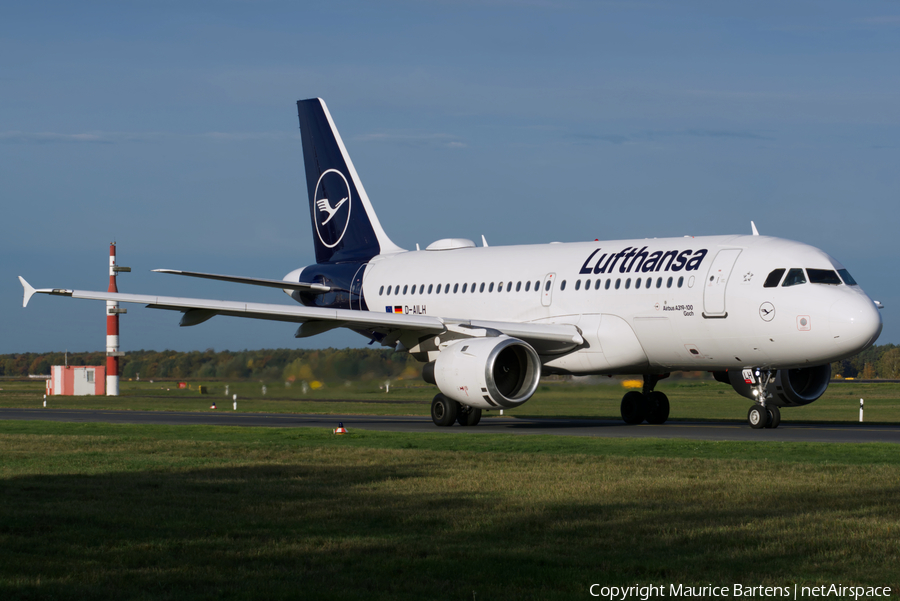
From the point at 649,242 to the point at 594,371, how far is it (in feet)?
10.8

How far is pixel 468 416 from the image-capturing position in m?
24.7

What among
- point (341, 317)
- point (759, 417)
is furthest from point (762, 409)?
point (341, 317)

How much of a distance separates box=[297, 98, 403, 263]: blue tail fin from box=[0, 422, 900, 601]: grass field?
54.3ft

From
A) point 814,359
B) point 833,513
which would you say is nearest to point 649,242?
point 814,359

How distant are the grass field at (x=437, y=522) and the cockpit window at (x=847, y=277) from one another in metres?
5.95

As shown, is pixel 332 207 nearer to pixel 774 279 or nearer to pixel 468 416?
pixel 468 416

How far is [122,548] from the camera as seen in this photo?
324 inches

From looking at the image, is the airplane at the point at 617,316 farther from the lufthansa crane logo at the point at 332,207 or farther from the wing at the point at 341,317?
the lufthansa crane logo at the point at 332,207

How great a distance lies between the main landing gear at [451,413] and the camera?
24.5 m

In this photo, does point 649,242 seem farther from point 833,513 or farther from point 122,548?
point 122,548

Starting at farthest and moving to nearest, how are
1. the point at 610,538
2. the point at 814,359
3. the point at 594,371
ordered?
the point at 594,371 < the point at 814,359 < the point at 610,538

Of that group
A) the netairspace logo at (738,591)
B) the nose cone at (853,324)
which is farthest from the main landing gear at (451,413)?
the netairspace logo at (738,591)

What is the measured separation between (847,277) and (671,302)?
3578 millimetres

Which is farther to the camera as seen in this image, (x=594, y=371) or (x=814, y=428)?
(x=594, y=371)
